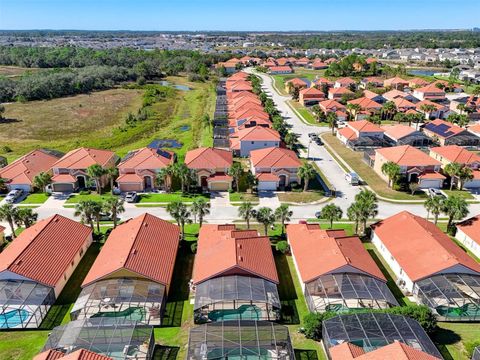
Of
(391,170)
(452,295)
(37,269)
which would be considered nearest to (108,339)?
(37,269)

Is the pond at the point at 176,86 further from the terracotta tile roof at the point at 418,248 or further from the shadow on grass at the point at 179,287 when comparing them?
the terracotta tile roof at the point at 418,248

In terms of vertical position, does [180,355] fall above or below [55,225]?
below

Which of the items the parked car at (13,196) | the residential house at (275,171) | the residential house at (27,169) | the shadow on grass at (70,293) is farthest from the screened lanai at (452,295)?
the residential house at (27,169)

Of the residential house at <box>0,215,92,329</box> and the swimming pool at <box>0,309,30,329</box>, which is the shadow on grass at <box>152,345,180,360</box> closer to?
the residential house at <box>0,215,92,329</box>

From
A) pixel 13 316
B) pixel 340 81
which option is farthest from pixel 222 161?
pixel 340 81

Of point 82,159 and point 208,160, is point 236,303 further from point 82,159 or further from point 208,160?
point 82,159

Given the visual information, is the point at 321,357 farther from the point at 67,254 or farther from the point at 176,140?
the point at 176,140

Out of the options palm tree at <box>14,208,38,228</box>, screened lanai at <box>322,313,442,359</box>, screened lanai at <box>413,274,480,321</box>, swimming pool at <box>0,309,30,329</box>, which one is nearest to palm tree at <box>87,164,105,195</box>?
palm tree at <box>14,208,38,228</box>
